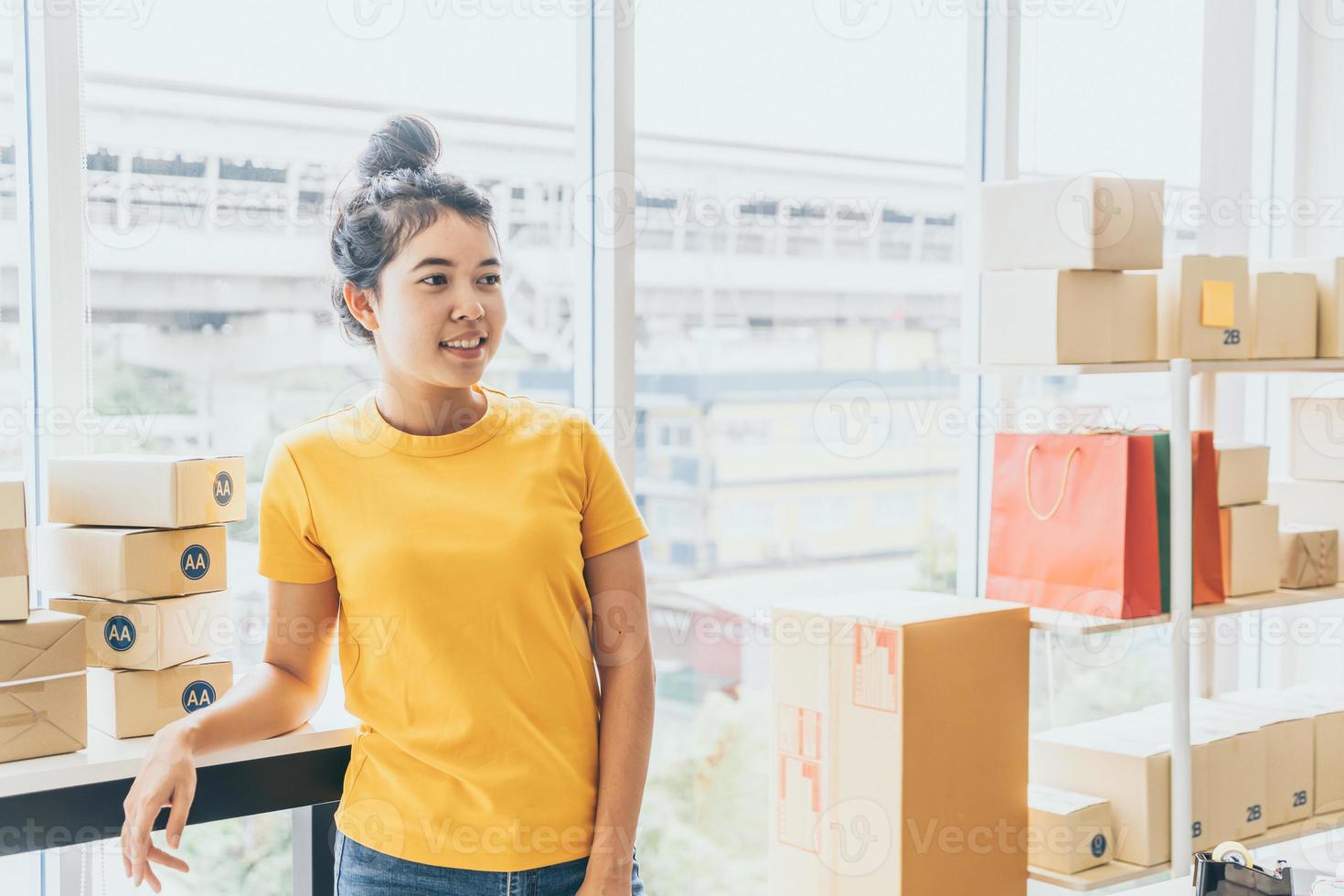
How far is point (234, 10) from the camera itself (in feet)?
7.10

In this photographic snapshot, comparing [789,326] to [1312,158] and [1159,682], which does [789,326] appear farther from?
[1312,158]

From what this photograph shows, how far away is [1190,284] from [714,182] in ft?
3.17

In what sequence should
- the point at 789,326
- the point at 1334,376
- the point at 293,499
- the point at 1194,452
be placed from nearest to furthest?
1. the point at 293,499
2. the point at 1194,452
3. the point at 789,326
4. the point at 1334,376

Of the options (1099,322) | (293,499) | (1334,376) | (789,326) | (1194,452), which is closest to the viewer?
(293,499)

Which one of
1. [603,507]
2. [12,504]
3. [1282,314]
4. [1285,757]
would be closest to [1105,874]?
[1285,757]

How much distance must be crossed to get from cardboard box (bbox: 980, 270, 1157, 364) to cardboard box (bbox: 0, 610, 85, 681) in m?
1.67

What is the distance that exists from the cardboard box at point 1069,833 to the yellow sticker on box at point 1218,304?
3.21 ft

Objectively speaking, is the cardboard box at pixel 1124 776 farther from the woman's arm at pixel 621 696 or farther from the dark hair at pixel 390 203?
the dark hair at pixel 390 203

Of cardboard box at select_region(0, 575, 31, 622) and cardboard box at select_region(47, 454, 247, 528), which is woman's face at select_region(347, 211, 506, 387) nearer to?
cardboard box at select_region(47, 454, 247, 528)

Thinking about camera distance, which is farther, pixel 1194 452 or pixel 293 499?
pixel 1194 452

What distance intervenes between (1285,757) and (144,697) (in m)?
2.31

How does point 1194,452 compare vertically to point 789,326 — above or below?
below

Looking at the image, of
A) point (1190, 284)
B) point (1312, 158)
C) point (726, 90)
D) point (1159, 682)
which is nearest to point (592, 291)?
point (726, 90)

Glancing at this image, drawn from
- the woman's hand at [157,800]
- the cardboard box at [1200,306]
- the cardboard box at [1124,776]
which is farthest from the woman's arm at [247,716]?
the cardboard box at [1200,306]
